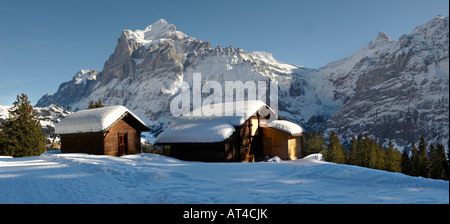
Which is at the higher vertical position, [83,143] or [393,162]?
[83,143]

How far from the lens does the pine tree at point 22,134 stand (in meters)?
27.7

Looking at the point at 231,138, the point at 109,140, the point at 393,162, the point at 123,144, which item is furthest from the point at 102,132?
the point at 393,162

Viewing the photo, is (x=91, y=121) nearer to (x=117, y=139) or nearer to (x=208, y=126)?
(x=117, y=139)

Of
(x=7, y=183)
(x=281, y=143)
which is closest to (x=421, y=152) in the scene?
(x=281, y=143)

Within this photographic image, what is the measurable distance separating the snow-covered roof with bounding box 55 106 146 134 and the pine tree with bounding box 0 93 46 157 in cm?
→ 808

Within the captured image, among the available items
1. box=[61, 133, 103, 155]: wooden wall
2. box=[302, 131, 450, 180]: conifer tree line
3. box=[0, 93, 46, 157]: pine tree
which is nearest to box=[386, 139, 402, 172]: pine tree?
box=[302, 131, 450, 180]: conifer tree line

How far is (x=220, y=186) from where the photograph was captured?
9289 mm

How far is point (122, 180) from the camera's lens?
10531mm

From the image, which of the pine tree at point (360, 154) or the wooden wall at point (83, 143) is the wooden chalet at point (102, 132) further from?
the pine tree at point (360, 154)

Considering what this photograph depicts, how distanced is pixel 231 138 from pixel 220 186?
13078 mm

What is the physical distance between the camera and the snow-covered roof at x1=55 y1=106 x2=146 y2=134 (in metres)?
20.9

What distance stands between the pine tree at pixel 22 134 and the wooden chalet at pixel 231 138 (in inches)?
588

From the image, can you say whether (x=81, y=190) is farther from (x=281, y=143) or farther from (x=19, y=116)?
(x=19, y=116)
